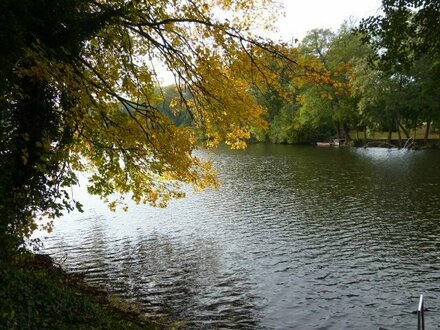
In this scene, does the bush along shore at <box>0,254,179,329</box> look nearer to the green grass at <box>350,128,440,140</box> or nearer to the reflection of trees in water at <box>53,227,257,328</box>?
the reflection of trees in water at <box>53,227,257,328</box>

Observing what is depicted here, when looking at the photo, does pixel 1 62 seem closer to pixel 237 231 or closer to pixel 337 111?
pixel 237 231

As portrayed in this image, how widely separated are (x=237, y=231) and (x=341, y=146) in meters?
49.3

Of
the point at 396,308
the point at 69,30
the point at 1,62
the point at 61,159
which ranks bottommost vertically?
the point at 396,308

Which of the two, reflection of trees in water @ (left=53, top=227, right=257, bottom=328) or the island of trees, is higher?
the island of trees

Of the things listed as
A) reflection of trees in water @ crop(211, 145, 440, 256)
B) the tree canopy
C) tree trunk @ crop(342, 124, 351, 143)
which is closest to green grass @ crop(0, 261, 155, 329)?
the tree canopy

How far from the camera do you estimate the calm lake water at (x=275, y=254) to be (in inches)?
495

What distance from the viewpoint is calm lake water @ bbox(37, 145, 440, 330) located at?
12562mm

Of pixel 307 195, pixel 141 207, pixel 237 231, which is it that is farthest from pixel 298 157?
pixel 237 231

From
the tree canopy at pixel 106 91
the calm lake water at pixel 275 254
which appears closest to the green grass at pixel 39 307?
the tree canopy at pixel 106 91

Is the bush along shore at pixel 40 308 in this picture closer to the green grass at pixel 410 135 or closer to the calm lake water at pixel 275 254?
the calm lake water at pixel 275 254

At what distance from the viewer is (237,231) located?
21.6 m

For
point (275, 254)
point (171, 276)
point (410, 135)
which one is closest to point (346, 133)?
point (410, 135)

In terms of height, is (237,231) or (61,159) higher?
(61,159)

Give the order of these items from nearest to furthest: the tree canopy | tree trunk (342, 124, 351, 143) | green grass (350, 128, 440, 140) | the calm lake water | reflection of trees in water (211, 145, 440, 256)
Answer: the tree canopy → the calm lake water → reflection of trees in water (211, 145, 440, 256) → green grass (350, 128, 440, 140) → tree trunk (342, 124, 351, 143)
